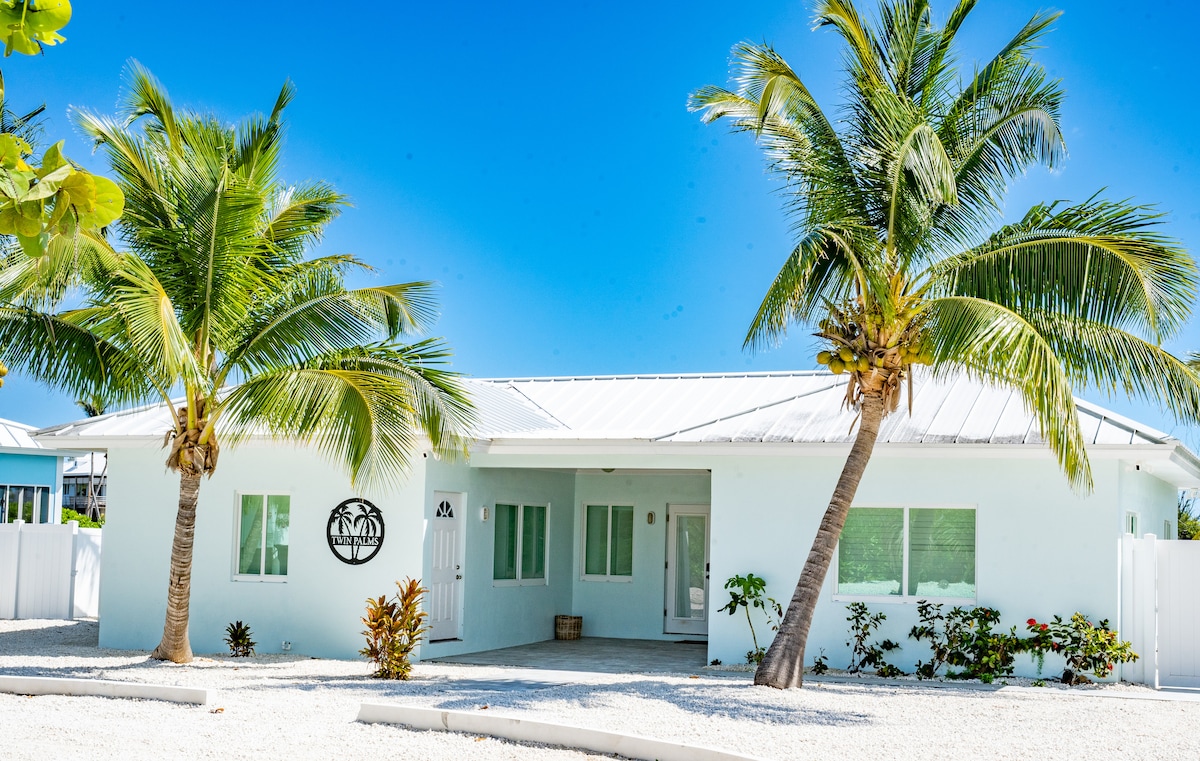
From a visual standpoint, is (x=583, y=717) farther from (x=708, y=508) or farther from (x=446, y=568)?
(x=708, y=508)

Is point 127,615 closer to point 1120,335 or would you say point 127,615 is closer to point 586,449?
point 586,449

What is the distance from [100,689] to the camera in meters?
10.5

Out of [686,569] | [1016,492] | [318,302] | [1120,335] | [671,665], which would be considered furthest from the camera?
[686,569]

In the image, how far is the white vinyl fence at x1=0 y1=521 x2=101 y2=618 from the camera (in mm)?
19109

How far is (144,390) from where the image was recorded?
42.8 feet

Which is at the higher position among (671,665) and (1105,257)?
(1105,257)

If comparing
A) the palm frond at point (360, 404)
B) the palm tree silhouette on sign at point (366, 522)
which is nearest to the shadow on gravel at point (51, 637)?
the palm tree silhouette on sign at point (366, 522)

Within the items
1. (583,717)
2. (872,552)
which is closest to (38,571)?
(583,717)

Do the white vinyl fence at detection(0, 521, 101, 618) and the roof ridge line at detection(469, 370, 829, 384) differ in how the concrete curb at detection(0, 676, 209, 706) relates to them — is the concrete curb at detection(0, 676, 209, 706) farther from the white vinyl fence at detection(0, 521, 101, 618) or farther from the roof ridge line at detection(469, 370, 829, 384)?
the roof ridge line at detection(469, 370, 829, 384)

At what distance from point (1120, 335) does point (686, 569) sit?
9.07m

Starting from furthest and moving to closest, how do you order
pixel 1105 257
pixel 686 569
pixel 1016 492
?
pixel 686 569, pixel 1016 492, pixel 1105 257

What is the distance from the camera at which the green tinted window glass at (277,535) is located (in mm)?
15211

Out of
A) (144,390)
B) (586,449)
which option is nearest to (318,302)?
(144,390)

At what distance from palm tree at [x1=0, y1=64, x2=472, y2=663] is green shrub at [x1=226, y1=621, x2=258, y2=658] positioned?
1.41 m
